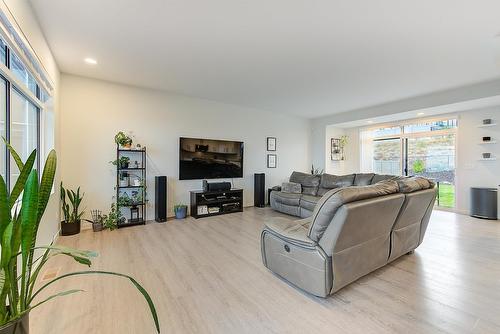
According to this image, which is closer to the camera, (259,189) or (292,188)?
(292,188)

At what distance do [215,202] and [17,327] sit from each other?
414cm

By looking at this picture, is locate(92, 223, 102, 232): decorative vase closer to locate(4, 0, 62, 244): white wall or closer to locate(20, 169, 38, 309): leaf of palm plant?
locate(4, 0, 62, 244): white wall

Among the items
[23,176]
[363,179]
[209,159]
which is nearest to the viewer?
[23,176]

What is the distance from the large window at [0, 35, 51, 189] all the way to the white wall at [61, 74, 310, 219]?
0.78m

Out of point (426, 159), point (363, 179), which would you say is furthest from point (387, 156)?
point (363, 179)

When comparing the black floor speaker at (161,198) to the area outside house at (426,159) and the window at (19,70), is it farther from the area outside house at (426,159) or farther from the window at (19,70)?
the area outside house at (426,159)

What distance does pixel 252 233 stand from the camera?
3.78 metres

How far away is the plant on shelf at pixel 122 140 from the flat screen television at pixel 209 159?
1037mm

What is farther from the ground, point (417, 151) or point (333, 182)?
point (417, 151)

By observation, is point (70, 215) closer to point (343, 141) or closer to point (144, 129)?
point (144, 129)

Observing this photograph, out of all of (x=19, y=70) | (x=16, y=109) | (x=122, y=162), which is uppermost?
(x=19, y=70)

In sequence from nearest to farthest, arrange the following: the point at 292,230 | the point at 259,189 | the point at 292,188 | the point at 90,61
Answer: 1. the point at 292,230
2. the point at 90,61
3. the point at 292,188
4. the point at 259,189

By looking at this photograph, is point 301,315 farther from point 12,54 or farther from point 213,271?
point 12,54

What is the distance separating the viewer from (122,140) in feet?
13.4
